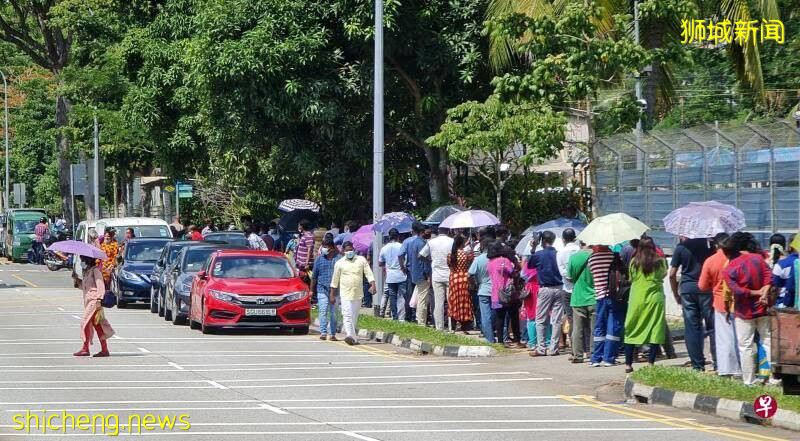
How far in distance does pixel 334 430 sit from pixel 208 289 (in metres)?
12.1

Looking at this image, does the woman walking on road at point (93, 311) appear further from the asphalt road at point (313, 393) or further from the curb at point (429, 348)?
the curb at point (429, 348)

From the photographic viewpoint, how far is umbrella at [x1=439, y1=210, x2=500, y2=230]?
995 inches

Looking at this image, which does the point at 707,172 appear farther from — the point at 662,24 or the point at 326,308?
the point at 326,308

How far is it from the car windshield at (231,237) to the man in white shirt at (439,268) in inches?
470

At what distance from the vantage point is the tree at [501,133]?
950 inches

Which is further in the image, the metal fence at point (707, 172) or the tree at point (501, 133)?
the tree at point (501, 133)

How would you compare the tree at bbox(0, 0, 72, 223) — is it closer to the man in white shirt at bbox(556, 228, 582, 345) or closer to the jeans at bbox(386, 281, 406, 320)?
the jeans at bbox(386, 281, 406, 320)

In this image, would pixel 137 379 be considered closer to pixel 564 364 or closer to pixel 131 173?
pixel 564 364

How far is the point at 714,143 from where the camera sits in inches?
910

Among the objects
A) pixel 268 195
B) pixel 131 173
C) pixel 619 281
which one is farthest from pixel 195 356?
pixel 131 173

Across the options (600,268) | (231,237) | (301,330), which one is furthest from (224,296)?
(231,237)

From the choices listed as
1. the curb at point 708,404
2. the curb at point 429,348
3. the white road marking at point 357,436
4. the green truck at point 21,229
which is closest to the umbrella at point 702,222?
the curb at point 708,404

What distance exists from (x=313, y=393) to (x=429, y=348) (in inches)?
231

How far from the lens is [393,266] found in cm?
2531
